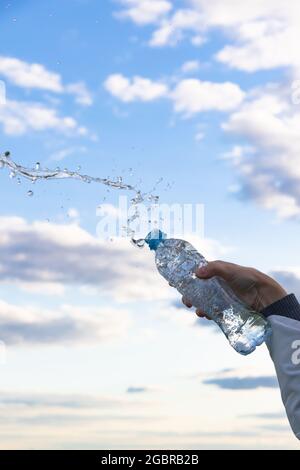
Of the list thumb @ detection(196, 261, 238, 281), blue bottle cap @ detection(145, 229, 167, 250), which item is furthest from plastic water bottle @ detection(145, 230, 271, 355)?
thumb @ detection(196, 261, 238, 281)

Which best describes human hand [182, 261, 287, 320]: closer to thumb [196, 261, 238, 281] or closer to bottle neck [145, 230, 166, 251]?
thumb [196, 261, 238, 281]

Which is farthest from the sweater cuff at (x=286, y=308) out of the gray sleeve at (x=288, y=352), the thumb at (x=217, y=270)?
the thumb at (x=217, y=270)

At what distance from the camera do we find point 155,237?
3820 millimetres

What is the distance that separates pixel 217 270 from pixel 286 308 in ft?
1.09

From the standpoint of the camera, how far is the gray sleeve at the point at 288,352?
8.71 feet

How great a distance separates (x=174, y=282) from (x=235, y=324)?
635mm

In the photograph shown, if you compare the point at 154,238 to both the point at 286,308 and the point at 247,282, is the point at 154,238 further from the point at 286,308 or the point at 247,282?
the point at 286,308

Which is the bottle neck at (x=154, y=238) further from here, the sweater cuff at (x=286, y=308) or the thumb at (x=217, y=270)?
the sweater cuff at (x=286, y=308)

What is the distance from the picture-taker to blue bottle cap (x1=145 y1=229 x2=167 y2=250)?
382 centimetres

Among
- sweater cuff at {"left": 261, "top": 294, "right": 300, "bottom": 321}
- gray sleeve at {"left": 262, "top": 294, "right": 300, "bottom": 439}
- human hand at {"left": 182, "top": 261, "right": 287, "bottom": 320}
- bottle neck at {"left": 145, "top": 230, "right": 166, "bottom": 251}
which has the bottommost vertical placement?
gray sleeve at {"left": 262, "top": 294, "right": 300, "bottom": 439}

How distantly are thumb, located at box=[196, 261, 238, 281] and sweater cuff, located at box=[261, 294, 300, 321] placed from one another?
0.22 metres
